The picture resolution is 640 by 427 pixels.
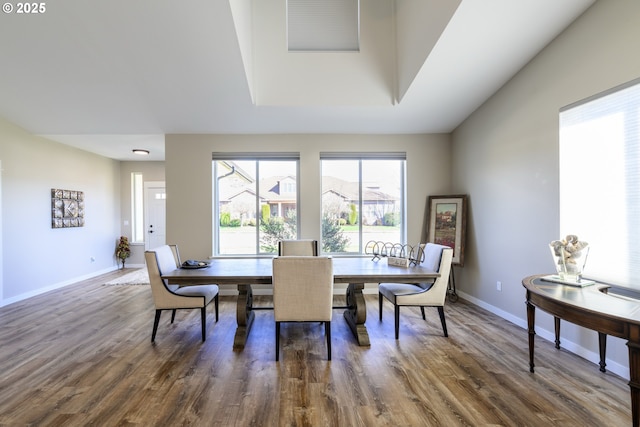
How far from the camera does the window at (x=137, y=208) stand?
6496 mm

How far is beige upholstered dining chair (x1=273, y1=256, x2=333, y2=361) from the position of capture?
2.35 meters

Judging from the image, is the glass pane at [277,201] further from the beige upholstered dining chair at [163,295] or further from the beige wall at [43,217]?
the beige wall at [43,217]

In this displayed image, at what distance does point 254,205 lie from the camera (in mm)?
4629

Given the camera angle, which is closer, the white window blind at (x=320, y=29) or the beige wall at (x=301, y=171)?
the white window blind at (x=320, y=29)

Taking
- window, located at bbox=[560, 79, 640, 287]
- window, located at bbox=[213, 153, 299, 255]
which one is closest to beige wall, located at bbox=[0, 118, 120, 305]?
window, located at bbox=[213, 153, 299, 255]

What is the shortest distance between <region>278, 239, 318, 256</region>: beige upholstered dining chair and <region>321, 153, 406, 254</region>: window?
3.12 ft

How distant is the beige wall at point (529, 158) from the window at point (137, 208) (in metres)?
6.83

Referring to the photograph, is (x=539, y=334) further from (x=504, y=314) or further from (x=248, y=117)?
(x=248, y=117)

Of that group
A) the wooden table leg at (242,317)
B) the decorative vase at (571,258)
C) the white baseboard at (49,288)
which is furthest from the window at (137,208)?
the decorative vase at (571,258)

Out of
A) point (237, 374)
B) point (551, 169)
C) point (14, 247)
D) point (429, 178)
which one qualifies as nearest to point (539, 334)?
point (551, 169)

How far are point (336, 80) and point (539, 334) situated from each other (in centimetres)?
371

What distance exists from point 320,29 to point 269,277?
3334 millimetres

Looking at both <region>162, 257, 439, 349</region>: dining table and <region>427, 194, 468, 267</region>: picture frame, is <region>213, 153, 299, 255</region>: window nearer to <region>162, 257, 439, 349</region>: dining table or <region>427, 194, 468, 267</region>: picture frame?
<region>162, 257, 439, 349</region>: dining table

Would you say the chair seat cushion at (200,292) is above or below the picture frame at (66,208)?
below
